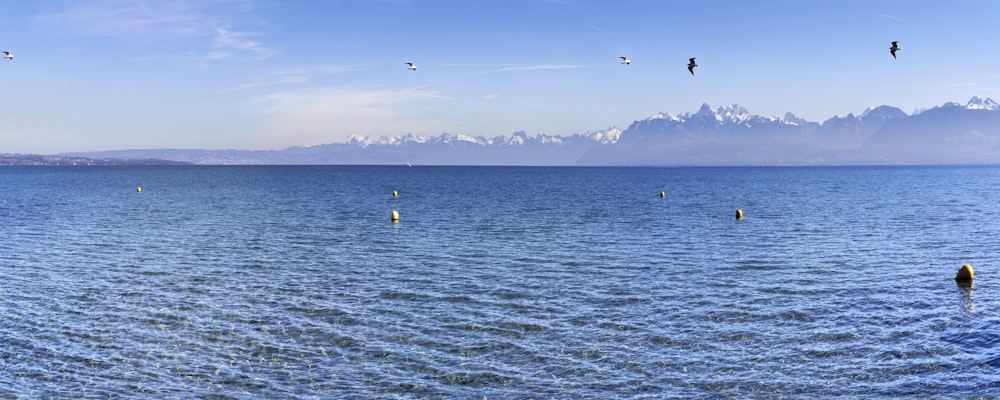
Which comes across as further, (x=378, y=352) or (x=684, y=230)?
(x=684, y=230)

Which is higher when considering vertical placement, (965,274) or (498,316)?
(965,274)

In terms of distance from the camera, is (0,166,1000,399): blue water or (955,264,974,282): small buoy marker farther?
(955,264,974,282): small buoy marker

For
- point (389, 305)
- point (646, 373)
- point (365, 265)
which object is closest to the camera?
point (646, 373)

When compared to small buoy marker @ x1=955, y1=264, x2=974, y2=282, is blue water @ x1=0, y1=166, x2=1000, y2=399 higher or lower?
lower

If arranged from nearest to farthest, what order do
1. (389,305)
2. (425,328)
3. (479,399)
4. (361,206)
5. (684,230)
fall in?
(479,399) → (425,328) → (389,305) → (684,230) → (361,206)

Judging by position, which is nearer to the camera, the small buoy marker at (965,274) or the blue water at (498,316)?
the blue water at (498,316)

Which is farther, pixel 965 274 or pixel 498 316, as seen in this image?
pixel 965 274

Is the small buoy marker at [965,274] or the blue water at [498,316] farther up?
the small buoy marker at [965,274]

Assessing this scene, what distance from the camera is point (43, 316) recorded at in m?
31.1

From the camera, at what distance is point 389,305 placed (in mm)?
33625

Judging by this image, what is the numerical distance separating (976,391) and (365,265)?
3284 centimetres

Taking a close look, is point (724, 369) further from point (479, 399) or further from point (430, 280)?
point (430, 280)

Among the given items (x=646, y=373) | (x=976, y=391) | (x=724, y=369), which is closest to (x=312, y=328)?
(x=646, y=373)

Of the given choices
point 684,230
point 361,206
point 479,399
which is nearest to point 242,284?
point 479,399
